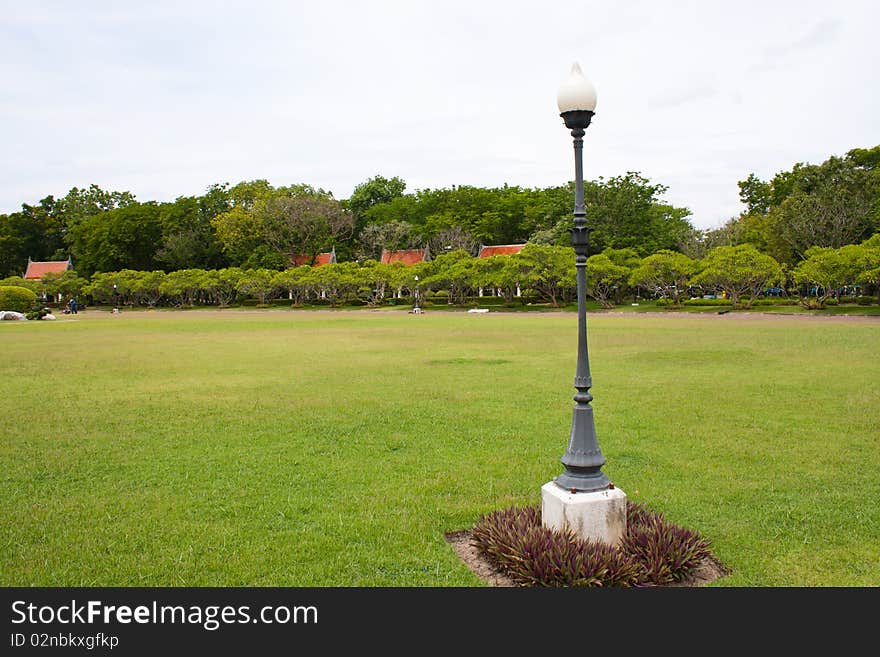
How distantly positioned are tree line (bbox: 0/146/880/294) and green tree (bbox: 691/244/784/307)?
31.9ft

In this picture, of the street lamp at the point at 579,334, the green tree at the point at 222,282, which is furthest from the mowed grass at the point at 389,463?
the green tree at the point at 222,282

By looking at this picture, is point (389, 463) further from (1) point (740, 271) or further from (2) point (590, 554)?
(1) point (740, 271)

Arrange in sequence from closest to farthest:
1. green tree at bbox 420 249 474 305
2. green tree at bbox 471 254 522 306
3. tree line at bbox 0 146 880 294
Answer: green tree at bbox 471 254 522 306, green tree at bbox 420 249 474 305, tree line at bbox 0 146 880 294

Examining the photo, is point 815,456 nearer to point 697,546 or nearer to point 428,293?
point 697,546

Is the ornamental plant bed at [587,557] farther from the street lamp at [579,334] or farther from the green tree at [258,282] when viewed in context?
the green tree at [258,282]

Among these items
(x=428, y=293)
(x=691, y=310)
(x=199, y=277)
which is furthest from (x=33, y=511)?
(x=199, y=277)

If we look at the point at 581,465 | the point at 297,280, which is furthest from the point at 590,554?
the point at 297,280

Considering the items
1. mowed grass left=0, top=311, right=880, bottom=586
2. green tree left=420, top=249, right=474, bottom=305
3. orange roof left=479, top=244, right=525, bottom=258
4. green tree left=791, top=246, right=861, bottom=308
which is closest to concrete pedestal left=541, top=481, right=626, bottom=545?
mowed grass left=0, top=311, right=880, bottom=586

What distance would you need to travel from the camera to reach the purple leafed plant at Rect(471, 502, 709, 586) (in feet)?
12.5

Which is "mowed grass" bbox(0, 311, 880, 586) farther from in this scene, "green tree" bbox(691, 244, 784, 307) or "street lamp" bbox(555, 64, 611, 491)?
"green tree" bbox(691, 244, 784, 307)

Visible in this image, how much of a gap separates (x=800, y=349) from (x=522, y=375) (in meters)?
8.28

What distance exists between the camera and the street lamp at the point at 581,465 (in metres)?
4.15

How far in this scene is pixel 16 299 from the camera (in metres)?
43.7

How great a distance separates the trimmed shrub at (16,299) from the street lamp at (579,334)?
48785 millimetres
